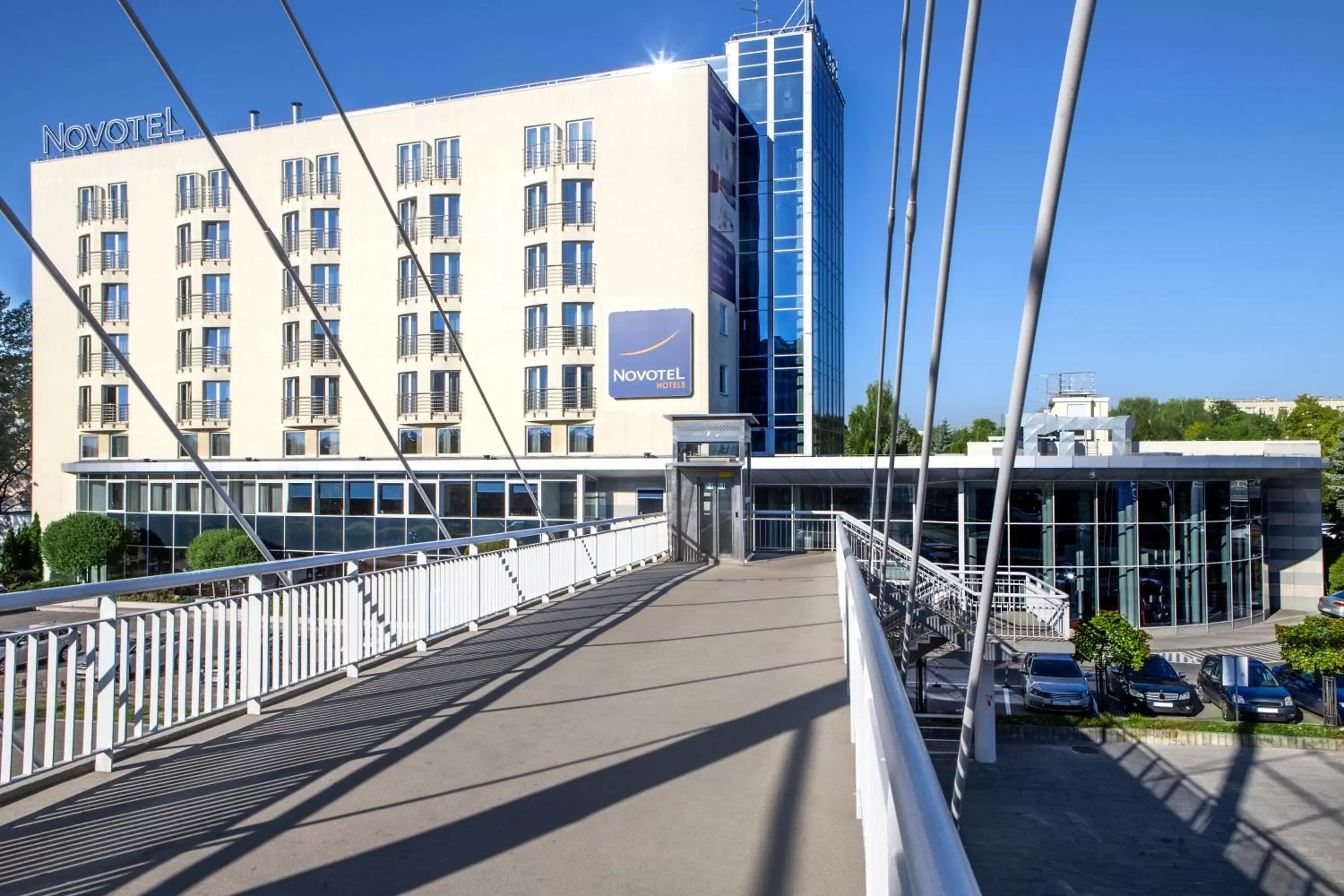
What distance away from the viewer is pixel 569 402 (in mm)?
35406

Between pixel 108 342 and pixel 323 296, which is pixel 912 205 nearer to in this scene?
pixel 108 342

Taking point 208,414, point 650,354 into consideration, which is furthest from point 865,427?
point 208,414

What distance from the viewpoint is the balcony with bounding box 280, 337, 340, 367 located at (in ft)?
126

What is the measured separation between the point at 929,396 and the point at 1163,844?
1380 centimetres

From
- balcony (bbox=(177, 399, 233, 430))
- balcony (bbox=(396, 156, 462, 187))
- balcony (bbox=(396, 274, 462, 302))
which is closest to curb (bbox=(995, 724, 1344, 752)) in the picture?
balcony (bbox=(396, 274, 462, 302))

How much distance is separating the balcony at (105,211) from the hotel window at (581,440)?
22843mm

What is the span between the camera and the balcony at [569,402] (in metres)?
35.3

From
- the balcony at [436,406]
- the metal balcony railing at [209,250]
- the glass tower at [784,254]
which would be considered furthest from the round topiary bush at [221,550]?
the glass tower at [784,254]

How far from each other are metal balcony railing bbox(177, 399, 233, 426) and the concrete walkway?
36.5 meters

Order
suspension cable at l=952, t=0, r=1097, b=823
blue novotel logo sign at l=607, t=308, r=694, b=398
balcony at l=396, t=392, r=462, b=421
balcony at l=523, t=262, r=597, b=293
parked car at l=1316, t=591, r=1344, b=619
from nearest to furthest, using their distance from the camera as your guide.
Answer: suspension cable at l=952, t=0, r=1097, b=823
parked car at l=1316, t=591, r=1344, b=619
blue novotel logo sign at l=607, t=308, r=694, b=398
balcony at l=523, t=262, r=597, b=293
balcony at l=396, t=392, r=462, b=421

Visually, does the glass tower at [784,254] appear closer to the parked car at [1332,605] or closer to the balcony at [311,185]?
the balcony at [311,185]

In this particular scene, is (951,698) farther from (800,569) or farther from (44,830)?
(44,830)

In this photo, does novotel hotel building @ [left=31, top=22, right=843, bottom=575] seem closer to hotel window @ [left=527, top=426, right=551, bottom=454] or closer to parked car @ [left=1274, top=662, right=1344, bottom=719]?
hotel window @ [left=527, top=426, right=551, bottom=454]

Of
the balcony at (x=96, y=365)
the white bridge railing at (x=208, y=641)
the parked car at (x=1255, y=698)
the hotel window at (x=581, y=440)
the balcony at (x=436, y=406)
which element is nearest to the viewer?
the white bridge railing at (x=208, y=641)
